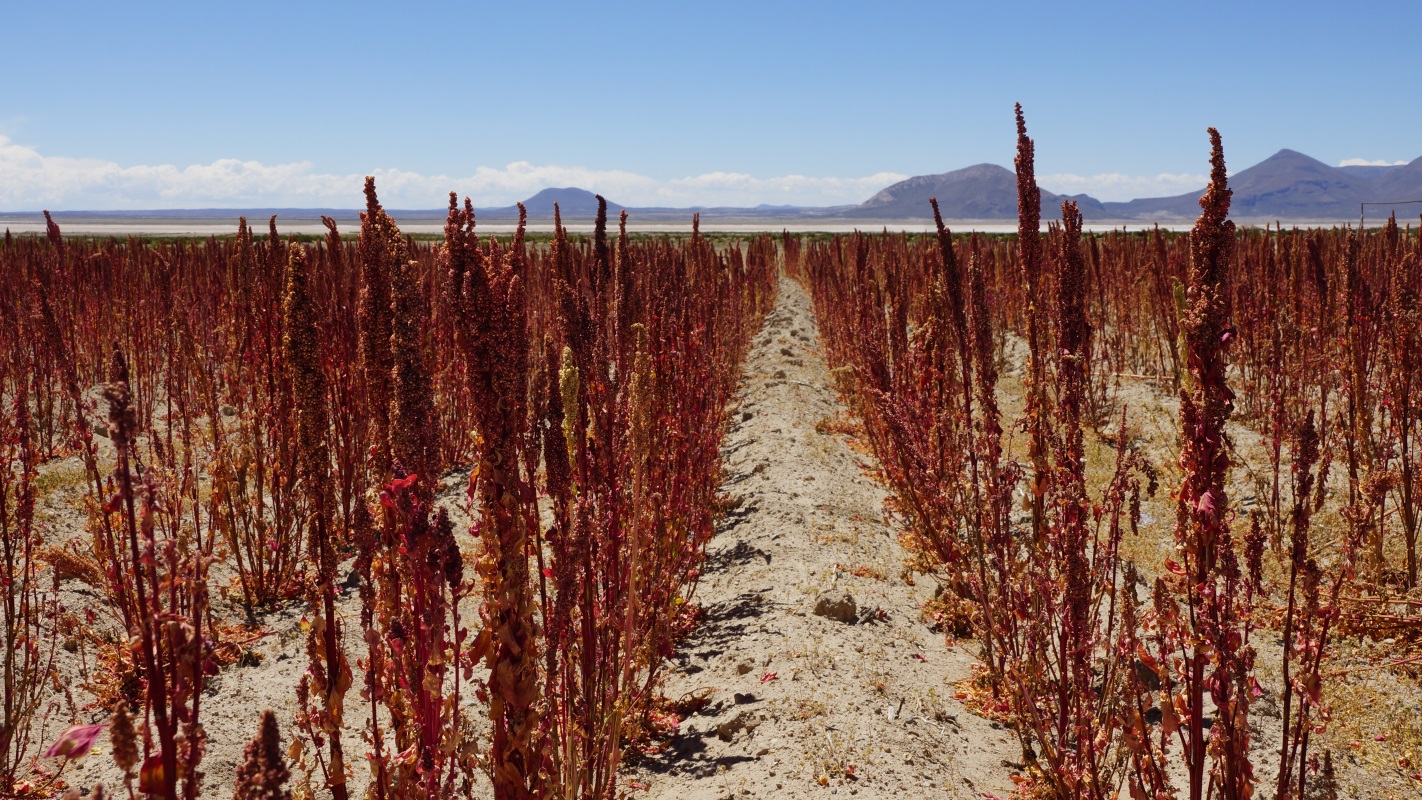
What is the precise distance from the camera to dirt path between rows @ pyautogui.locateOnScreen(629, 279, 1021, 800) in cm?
309

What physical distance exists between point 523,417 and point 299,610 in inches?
147

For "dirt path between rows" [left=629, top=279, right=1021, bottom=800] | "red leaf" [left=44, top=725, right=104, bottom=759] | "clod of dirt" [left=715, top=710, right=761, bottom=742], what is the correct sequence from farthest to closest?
"clod of dirt" [left=715, top=710, right=761, bottom=742] → "dirt path between rows" [left=629, top=279, right=1021, bottom=800] → "red leaf" [left=44, top=725, right=104, bottom=759]

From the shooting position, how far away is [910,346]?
16.4 feet

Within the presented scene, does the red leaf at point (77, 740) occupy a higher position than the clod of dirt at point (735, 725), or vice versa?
the red leaf at point (77, 740)

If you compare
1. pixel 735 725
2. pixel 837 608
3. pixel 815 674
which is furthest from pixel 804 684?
pixel 837 608

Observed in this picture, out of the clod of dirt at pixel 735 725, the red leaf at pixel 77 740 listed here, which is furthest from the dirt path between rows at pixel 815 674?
the red leaf at pixel 77 740

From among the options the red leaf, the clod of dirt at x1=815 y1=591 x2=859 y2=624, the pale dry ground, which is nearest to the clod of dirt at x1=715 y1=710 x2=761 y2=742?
the pale dry ground

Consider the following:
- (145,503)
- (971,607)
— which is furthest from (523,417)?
(971,607)

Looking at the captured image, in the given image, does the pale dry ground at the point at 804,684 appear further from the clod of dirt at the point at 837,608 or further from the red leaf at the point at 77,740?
the red leaf at the point at 77,740

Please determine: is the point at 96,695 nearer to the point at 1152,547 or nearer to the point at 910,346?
the point at 910,346

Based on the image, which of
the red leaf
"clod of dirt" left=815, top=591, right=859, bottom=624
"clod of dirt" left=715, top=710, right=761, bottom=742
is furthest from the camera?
"clod of dirt" left=815, top=591, right=859, bottom=624

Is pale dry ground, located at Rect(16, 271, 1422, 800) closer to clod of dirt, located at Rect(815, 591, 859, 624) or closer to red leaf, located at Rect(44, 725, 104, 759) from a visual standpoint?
clod of dirt, located at Rect(815, 591, 859, 624)

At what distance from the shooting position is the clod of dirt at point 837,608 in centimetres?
436

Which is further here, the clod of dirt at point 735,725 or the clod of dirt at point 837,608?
the clod of dirt at point 837,608
